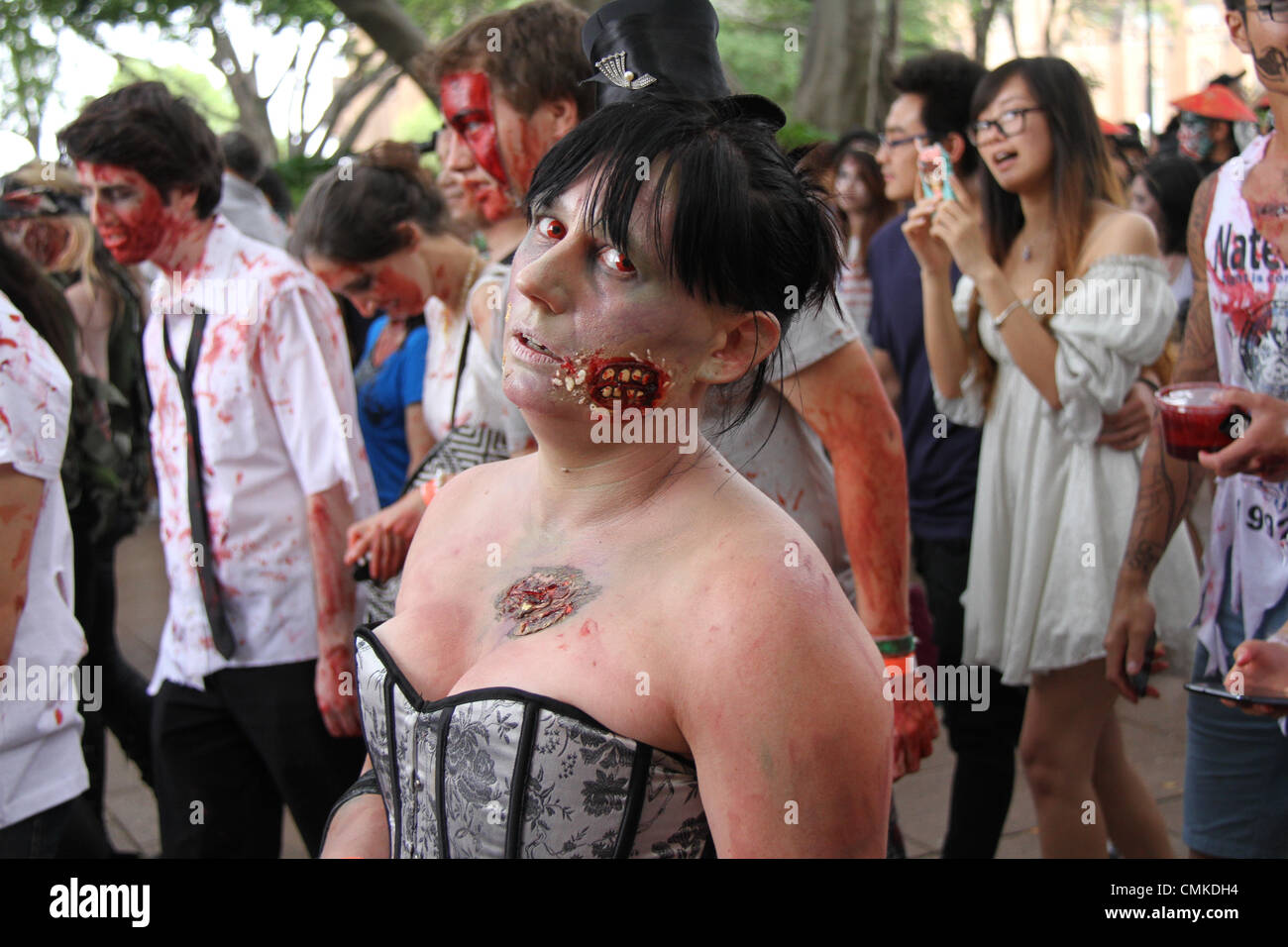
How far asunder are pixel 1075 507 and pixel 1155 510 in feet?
1.31

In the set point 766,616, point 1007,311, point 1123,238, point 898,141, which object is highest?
point 898,141

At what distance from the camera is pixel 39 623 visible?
260cm

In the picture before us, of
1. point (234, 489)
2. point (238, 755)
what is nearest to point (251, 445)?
point (234, 489)

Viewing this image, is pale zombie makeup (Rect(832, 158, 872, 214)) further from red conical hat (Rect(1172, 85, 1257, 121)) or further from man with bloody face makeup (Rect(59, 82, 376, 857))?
man with bloody face makeup (Rect(59, 82, 376, 857))

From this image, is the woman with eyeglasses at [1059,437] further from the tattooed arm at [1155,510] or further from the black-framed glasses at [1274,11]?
the black-framed glasses at [1274,11]

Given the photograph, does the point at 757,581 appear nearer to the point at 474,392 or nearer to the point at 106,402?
the point at 474,392

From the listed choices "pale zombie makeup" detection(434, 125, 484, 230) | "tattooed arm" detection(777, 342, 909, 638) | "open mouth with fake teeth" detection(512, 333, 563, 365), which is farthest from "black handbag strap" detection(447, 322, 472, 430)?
"open mouth with fake teeth" detection(512, 333, 563, 365)

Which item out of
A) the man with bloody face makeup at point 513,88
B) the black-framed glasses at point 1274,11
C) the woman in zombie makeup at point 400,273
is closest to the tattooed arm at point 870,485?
the man with bloody face makeup at point 513,88

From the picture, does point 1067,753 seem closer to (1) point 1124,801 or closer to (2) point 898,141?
(1) point 1124,801

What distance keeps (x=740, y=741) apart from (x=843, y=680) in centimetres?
15

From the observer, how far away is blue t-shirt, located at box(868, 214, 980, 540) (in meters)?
3.95

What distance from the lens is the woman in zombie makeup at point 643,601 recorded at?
150cm
